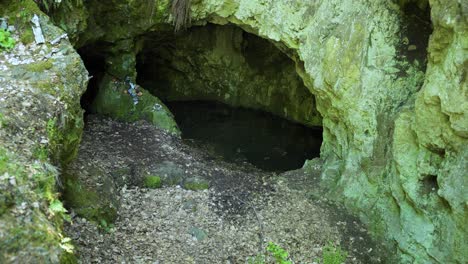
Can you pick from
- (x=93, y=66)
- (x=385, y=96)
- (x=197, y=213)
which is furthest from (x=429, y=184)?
(x=93, y=66)

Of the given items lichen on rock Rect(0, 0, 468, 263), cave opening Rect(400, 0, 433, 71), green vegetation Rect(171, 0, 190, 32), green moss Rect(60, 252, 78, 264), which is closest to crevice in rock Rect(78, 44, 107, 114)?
lichen on rock Rect(0, 0, 468, 263)

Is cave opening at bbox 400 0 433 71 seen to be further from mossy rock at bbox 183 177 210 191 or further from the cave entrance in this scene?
the cave entrance

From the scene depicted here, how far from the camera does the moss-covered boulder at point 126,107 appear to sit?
440 inches

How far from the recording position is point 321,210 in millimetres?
8562

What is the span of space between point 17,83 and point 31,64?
2.01 feet

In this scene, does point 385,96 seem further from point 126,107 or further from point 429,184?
point 126,107

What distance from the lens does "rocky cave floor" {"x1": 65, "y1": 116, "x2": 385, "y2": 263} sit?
271 inches

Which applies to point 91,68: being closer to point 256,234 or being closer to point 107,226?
point 107,226

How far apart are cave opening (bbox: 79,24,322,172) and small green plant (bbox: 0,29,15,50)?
16.0 feet

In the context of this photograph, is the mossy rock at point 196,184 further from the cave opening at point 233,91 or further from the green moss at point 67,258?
the green moss at point 67,258

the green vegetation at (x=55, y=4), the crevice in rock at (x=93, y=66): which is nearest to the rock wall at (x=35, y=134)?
the green vegetation at (x=55, y=4)

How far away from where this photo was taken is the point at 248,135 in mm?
13336

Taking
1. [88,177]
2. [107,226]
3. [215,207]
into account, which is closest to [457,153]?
[215,207]

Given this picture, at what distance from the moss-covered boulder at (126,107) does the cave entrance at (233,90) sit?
1463 mm
